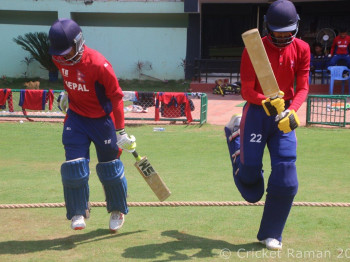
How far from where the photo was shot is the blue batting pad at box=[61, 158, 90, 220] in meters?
5.56

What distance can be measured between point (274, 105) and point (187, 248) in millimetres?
1578

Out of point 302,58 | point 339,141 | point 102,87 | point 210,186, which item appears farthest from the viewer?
point 339,141

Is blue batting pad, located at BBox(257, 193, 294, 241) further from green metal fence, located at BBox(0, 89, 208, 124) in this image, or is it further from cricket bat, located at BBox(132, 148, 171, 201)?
green metal fence, located at BBox(0, 89, 208, 124)

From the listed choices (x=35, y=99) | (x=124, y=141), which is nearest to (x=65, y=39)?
(x=124, y=141)

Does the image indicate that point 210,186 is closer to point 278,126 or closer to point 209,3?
point 278,126

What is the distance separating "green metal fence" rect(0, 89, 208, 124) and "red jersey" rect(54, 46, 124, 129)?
8.70 meters

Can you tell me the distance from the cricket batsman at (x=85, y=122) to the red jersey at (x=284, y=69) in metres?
1.30

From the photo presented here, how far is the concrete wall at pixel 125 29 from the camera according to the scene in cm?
2439

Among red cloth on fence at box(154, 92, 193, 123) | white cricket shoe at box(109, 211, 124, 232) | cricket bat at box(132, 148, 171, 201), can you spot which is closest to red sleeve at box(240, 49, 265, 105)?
cricket bat at box(132, 148, 171, 201)

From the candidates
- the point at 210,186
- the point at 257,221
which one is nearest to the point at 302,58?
the point at 257,221

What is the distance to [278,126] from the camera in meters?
5.00

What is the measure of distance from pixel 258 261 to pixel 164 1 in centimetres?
2000

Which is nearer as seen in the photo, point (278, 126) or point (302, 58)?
point (278, 126)

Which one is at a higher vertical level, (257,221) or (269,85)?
(269,85)
